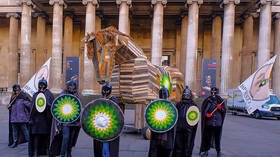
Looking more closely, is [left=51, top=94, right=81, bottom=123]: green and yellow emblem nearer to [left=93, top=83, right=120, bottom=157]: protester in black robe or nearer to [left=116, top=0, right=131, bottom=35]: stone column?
[left=93, top=83, right=120, bottom=157]: protester in black robe

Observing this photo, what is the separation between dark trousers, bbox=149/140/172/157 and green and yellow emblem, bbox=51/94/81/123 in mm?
1652

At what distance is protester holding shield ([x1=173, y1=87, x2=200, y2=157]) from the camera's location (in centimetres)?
608

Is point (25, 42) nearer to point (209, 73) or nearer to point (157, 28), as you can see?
point (157, 28)

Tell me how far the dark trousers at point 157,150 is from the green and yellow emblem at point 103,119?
891 millimetres

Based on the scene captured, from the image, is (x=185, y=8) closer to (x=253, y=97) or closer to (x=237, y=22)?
(x=237, y=22)

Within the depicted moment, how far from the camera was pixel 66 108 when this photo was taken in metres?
5.79

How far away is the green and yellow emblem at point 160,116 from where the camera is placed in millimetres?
5027

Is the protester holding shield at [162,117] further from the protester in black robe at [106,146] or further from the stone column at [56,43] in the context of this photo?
the stone column at [56,43]

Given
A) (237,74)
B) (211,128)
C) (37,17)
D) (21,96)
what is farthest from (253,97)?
(37,17)

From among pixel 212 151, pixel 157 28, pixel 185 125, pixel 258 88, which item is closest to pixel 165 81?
pixel 212 151

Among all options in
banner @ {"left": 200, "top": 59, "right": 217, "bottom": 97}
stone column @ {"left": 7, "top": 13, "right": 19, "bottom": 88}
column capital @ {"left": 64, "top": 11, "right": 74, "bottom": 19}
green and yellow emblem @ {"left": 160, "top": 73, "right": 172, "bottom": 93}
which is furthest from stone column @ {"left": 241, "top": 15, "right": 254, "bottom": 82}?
stone column @ {"left": 7, "top": 13, "right": 19, "bottom": 88}

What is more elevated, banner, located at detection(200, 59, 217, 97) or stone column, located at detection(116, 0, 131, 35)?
stone column, located at detection(116, 0, 131, 35)

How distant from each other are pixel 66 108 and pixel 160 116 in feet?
6.55

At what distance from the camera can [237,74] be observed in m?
29.9
